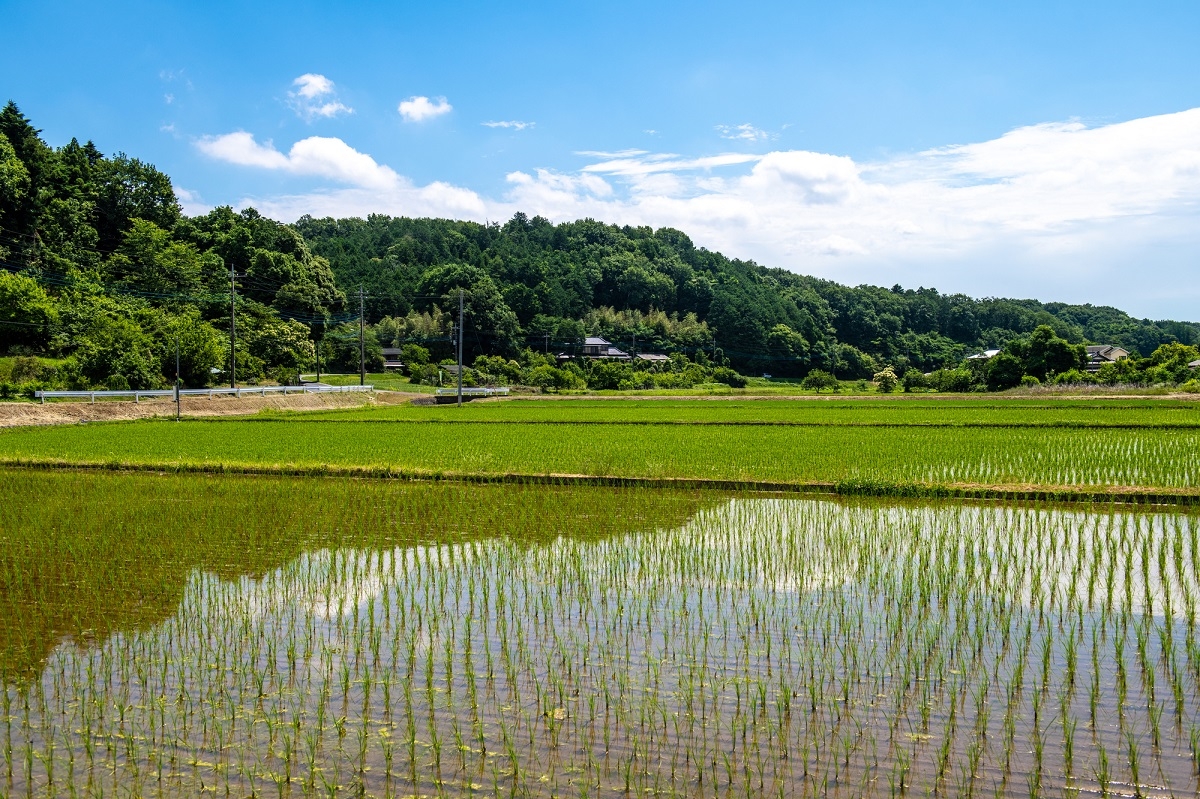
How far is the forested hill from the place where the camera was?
80.6m

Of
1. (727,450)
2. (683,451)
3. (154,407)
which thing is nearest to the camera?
(683,451)

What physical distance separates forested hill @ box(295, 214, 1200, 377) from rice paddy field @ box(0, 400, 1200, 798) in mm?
61878

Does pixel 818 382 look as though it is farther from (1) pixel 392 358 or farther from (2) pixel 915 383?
(1) pixel 392 358

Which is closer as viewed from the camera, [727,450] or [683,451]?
[683,451]

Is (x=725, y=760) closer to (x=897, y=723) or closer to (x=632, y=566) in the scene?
(x=897, y=723)

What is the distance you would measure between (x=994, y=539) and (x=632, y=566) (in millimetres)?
4290

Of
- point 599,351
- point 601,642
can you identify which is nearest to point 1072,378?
point 599,351

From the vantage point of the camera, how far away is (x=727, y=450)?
18672 millimetres

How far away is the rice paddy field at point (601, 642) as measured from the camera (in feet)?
14.6

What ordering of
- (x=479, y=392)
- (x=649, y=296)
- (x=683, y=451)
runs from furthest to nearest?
(x=649, y=296) < (x=479, y=392) < (x=683, y=451)

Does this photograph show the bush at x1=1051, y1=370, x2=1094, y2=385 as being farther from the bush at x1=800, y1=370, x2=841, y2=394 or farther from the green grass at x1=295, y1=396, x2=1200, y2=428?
the bush at x1=800, y1=370, x2=841, y2=394

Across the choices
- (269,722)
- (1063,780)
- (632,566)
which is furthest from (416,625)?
(1063,780)

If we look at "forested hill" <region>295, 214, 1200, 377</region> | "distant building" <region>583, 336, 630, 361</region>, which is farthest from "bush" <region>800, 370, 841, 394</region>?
"forested hill" <region>295, 214, 1200, 377</region>

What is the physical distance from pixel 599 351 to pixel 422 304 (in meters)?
16.6
